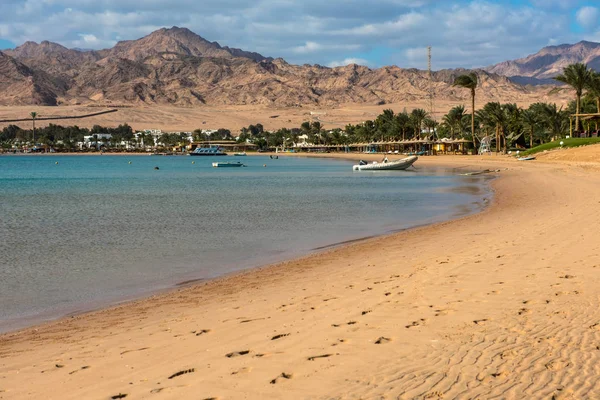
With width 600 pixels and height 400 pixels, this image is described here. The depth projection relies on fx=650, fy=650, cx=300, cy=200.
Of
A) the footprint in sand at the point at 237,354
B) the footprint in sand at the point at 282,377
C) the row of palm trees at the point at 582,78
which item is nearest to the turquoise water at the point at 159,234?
the footprint in sand at the point at 237,354

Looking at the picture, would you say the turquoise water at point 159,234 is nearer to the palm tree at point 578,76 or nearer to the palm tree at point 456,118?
the palm tree at point 578,76

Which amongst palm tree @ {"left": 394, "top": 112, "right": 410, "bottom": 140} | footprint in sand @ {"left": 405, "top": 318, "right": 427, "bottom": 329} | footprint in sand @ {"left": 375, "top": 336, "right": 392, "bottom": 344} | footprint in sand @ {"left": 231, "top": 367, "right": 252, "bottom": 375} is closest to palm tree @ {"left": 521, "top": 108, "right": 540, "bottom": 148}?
palm tree @ {"left": 394, "top": 112, "right": 410, "bottom": 140}

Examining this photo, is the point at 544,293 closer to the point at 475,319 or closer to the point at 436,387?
the point at 475,319

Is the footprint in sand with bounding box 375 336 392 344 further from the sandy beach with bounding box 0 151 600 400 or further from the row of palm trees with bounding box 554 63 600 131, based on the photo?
the row of palm trees with bounding box 554 63 600 131

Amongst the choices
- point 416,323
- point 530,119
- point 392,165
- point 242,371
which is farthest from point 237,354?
point 530,119

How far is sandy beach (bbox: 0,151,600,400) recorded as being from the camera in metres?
6.25

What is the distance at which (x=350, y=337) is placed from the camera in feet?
25.6

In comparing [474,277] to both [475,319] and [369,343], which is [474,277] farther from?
[369,343]

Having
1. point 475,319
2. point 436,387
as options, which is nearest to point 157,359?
point 436,387

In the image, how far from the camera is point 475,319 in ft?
27.5

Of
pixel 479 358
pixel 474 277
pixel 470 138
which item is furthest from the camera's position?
pixel 470 138

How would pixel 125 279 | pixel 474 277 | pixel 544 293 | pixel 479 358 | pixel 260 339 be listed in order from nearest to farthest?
pixel 479 358, pixel 260 339, pixel 544 293, pixel 474 277, pixel 125 279

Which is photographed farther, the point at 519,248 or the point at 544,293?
the point at 519,248

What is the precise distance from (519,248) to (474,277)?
12.9ft
